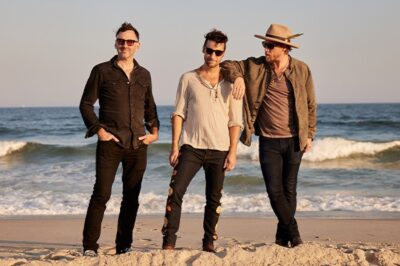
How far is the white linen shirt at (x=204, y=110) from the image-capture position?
190 inches

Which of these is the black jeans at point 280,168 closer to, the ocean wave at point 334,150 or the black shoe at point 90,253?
the black shoe at point 90,253

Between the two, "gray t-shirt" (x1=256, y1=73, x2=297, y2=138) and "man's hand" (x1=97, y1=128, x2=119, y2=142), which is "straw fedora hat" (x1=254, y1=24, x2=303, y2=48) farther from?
"man's hand" (x1=97, y1=128, x2=119, y2=142)

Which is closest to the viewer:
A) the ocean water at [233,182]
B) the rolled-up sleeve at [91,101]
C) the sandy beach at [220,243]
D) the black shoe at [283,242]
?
the sandy beach at [220,243]

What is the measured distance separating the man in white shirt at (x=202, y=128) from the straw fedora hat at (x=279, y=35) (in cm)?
42

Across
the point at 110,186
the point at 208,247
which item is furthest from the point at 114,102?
the point at 208,247

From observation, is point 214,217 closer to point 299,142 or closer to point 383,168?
point 299,142

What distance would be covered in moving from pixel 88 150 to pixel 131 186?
15469 millimetres

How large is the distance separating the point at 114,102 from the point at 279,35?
1382 mm

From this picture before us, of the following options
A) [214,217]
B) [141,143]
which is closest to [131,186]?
[141,143]

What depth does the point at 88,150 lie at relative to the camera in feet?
66.7

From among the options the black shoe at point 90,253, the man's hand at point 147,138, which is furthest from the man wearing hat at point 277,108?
the black shoe at point 90,253

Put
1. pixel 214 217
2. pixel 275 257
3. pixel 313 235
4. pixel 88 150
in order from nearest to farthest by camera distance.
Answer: pixel 275 257 → pixel 214 217 → pixel 313 235 → pixel 88 150

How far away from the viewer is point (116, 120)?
197 inches

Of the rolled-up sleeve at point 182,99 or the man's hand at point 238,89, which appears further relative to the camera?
the rolled-up sleeve at point 182,99
